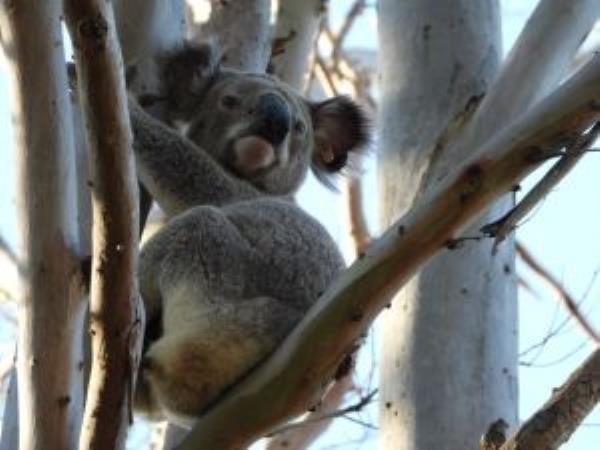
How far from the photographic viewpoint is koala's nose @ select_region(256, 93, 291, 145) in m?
3.95

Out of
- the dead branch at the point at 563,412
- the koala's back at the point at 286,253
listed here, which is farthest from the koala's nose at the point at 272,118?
the dead branch at the point at 563,412

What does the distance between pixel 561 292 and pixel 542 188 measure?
9.44 ft

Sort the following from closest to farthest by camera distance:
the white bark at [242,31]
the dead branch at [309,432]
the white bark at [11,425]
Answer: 1. the white bark at [11,425]
2. the white bark at [242,31]
3. the dead branch at [309,432]

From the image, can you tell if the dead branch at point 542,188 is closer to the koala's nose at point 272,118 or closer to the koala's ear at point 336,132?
the koala's nose at point 272,118

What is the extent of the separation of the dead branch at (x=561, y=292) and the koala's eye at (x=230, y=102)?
1.45 metres

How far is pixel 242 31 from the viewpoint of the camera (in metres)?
3.98

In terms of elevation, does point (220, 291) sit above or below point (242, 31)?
below

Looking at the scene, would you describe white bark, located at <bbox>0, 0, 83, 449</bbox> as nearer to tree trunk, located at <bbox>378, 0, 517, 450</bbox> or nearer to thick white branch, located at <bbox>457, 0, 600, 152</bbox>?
tree trunk, located at <bbox>378, 0, 517, 450</bbox>

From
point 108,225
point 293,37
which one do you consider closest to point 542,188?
point 108,225

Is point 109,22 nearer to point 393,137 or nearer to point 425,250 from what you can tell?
point 425,250

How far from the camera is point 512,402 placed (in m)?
3.02

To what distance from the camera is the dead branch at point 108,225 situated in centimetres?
213

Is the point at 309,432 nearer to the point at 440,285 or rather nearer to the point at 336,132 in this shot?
the point at 336,132

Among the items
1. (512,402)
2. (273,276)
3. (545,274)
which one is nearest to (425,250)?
(512,402)
